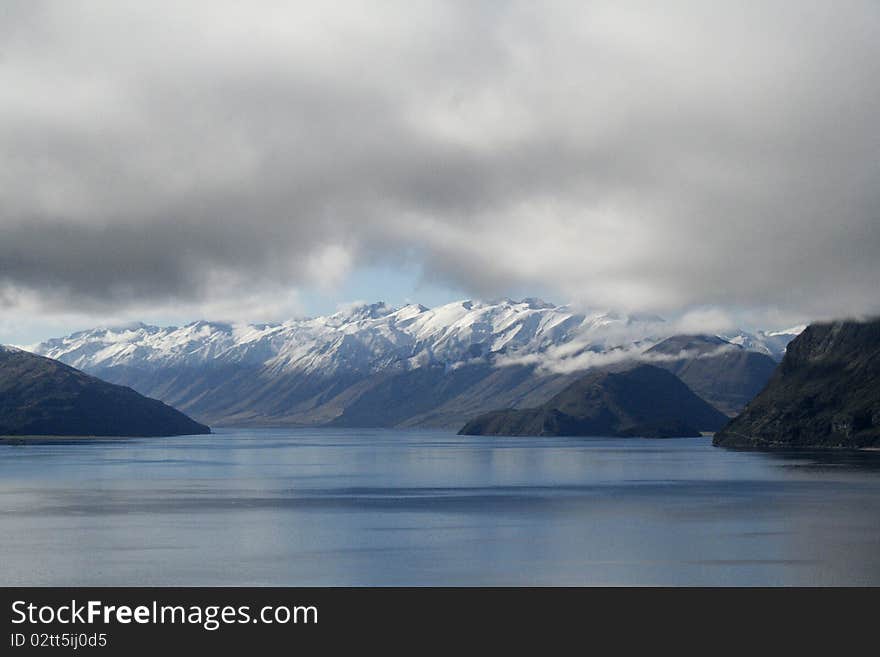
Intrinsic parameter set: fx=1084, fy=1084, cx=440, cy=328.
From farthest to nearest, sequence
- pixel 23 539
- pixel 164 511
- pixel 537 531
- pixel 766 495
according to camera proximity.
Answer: pixel 766 495 < pixel 164 511 < pixel 537 531 < pixel 23 539
